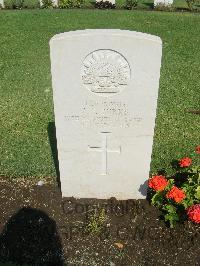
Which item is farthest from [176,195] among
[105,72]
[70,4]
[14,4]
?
[14,4]

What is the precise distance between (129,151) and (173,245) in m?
1.17

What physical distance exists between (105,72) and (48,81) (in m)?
4.89

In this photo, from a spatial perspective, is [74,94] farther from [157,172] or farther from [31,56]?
[31,56]

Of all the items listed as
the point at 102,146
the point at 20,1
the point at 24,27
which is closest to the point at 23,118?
the point at 102,146

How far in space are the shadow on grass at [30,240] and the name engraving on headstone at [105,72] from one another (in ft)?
5.66

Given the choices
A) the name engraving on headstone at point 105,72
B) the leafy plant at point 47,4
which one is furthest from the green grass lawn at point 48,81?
the name engraving on headstone at point 105,72

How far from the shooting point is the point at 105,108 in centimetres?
414

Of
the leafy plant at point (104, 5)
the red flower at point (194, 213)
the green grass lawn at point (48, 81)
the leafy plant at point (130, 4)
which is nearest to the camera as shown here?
the red flower at point (194, 213)

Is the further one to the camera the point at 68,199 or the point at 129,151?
the point at 68,199

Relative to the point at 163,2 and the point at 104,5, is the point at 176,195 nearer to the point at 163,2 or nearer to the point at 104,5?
the point at 104,5

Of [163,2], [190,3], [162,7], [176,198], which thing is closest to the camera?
[176,198]

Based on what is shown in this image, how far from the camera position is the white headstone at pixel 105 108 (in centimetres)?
375

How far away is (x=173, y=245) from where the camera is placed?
4.23m

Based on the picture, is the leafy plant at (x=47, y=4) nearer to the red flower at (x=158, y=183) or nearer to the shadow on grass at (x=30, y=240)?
the shadow on grass at (x=30, y=240)
